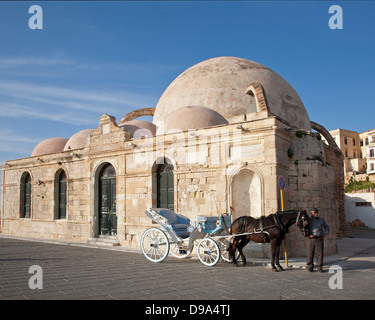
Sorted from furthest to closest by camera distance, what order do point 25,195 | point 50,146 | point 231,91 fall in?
point 50,146 → point 25,195 → point 231,91

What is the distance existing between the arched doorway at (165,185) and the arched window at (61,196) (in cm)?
618

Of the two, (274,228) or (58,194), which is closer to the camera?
(274,228)

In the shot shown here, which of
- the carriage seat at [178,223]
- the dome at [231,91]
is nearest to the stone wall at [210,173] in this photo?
the carriage seat at [178,223]

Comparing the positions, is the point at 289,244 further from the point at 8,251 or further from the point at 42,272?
the point at 8,251

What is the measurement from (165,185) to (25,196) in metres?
10.5

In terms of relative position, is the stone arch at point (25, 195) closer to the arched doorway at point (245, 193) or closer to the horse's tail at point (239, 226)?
the arched doorway at point (245, 193)

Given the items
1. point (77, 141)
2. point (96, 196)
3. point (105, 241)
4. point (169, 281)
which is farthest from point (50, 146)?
point (169, 281)

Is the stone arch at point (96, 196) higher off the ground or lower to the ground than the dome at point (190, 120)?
lower

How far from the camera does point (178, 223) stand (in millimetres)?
10523

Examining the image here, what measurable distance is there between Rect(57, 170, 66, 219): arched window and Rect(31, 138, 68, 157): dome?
3.90m

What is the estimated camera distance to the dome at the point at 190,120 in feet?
44.4

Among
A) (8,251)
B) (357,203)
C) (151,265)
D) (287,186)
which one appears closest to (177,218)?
(151,265)

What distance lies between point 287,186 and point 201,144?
3.11m

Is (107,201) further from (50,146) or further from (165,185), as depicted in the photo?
(50,146)
